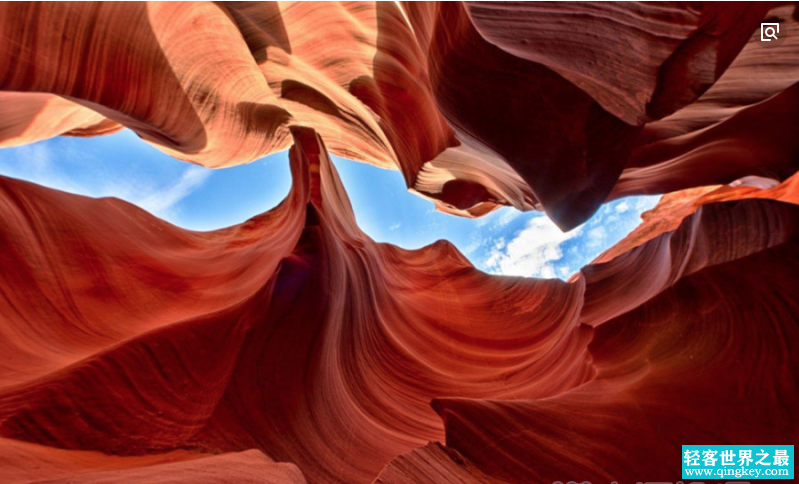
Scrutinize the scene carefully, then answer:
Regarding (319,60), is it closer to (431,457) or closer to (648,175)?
(648,175)

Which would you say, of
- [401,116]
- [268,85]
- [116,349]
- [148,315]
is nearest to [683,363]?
[116,349]

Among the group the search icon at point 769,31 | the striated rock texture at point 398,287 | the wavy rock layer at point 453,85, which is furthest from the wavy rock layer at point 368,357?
the search icon at point 769,31

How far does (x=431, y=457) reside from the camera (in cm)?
236

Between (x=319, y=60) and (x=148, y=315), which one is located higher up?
(x=319, y=60)

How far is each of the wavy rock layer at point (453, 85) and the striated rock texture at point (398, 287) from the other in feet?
0.08

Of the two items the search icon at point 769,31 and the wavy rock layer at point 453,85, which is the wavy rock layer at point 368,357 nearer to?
the wavy rock layer at point 453,85

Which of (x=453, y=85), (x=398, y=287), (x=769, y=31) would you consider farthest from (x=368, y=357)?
(x=769, y=31)

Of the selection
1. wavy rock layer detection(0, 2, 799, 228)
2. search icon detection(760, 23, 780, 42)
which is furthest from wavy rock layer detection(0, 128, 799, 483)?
search icon detection(760, 23, 780, 42)

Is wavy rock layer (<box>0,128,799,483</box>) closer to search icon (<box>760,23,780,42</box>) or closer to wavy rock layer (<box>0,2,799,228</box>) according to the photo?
wavy rock layer (<box>0,2,799,228</box>)

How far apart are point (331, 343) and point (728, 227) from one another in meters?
3.71

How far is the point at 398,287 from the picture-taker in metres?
7.38

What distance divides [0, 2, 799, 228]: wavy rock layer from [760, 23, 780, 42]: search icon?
0.22 ft

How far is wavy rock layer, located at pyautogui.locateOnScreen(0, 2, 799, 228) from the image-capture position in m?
2.62

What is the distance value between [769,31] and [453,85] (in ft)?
7.78
